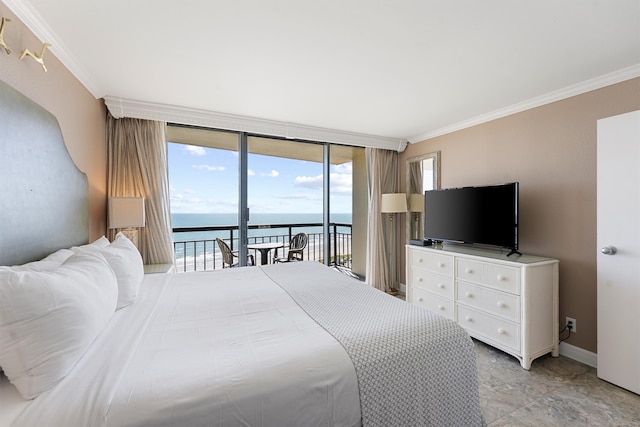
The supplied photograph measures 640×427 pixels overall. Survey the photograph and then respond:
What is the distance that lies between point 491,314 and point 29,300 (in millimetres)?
3218

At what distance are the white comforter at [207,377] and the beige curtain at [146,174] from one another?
5.85 ft

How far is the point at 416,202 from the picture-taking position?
13.4 ft

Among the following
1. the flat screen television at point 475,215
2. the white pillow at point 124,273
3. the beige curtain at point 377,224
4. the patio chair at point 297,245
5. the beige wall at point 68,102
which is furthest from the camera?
the patio chair at point 297,245

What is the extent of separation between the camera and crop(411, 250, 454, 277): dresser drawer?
10.00ft

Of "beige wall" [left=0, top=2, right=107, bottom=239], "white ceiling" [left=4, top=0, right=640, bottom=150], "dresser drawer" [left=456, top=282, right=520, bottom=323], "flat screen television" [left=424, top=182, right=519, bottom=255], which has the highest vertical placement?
"white ceiling" [left=4, top=0, right=640, bottom=150]

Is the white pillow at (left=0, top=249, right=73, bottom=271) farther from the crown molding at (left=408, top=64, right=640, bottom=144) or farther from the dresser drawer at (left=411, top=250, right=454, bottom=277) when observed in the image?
the crown molding at (left=408, top=64, right=640, bottom=144)

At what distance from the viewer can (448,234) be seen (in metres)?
3.29

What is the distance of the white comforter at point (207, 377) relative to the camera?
0.87 meters

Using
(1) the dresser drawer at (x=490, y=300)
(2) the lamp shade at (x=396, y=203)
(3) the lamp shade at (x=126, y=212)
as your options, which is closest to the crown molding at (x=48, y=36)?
(3) the lamp shade at (x=126, y=212)

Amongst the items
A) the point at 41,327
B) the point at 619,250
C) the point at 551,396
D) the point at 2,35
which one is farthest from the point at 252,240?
the point at 619,250

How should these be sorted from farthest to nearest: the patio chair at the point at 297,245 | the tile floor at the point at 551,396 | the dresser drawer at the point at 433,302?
the patio chair at the point at 297,245
the dresser drawer at the point at 433,302
the tile floor at the point at 551,396

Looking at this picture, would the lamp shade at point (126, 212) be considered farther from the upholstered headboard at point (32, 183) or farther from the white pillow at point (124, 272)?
the white pillow at point (124, 272)

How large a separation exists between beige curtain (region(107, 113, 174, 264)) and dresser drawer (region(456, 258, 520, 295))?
333 centimetres

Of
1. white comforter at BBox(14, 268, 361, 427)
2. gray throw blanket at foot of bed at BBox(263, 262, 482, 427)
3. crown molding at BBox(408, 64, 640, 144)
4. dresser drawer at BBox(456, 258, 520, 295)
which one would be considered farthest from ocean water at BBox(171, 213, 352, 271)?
gray throw blanket at foot of bed at BBox(263, 262, 482, 427)
